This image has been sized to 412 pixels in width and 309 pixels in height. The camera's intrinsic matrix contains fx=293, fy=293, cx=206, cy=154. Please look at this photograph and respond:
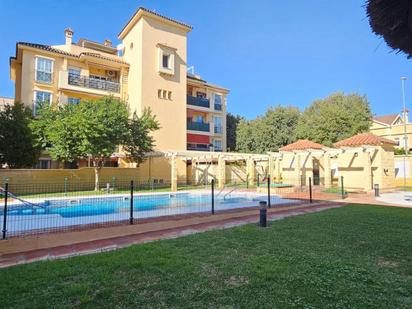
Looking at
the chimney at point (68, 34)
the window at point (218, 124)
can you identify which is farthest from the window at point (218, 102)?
the chimney at point (68, 34)

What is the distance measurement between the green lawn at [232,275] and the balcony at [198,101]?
2823 cm

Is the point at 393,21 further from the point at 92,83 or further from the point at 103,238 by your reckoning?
the point at 92,83

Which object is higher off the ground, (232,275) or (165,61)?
(165,61)

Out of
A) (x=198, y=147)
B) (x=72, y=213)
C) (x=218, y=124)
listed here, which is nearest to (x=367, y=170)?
(x=198, y=147)

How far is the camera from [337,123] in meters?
34.0

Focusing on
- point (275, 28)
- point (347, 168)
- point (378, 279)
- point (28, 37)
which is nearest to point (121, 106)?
point (275, 28)

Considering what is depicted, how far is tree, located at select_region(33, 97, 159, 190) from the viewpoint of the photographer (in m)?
19.8

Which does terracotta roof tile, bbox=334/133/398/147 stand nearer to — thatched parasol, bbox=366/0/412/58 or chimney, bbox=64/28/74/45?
thatched parasol, bbox=366/0/412/58

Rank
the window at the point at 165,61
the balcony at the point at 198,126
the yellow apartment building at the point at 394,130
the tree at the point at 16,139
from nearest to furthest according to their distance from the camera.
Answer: the tree at the point at 16,139 → the window at the point at 165,61 → the balcony at the point at 198,126 → the yellow apartment building at the point at 394,130

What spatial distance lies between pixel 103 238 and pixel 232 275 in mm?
4869

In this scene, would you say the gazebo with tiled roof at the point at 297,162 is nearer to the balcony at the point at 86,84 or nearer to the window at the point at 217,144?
the window at the point at 217,144

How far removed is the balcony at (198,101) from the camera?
114 ft

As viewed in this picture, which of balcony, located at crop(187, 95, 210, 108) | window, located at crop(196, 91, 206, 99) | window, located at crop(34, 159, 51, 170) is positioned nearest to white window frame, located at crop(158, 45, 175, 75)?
balcony, located at crop(187, 95, 210, 108)

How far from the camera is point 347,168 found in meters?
25.4
